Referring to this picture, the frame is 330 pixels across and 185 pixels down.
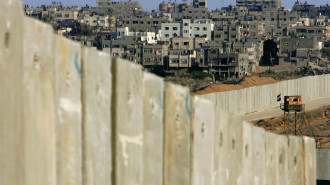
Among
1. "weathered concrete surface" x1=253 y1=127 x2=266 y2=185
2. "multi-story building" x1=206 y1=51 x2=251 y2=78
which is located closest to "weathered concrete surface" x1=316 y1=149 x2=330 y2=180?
"weathered concrete surface" x1=253 y1=127 x2=266 y2=185

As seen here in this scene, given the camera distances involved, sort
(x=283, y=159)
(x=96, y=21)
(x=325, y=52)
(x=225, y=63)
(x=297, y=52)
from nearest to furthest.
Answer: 1. (x=283, y=159)
2. (x=225, y=63)
3. (x=297, y=52)
4. (x=325, y=52)
5. (x=96, y=21)

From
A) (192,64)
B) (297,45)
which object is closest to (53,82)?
(192,64)

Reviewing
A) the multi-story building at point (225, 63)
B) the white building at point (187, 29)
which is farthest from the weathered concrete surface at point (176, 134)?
the white building at point (187, 29)

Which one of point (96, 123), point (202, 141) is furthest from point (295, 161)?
point (96, 123)

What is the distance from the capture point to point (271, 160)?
616 centimetres

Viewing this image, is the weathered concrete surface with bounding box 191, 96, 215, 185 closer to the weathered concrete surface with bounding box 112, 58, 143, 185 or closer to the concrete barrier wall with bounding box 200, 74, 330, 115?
the weathered concrete surface with bounding box 112, 58, 143, 185

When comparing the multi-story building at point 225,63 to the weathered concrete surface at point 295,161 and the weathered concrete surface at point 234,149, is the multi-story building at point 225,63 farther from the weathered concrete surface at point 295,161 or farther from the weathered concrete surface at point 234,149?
the weathered concrete surface at point 234,149

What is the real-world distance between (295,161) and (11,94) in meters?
4.19

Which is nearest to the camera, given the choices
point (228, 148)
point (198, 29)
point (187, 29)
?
point (228, 148)

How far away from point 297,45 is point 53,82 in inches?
4139

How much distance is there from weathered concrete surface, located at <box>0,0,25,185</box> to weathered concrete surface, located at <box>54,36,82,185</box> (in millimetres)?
292

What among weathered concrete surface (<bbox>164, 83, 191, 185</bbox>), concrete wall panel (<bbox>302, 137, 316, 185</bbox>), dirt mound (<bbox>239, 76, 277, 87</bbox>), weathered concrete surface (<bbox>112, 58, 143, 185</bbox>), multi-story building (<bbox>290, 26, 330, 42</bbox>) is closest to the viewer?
weathered concrete surface (<bbox>112, 58, 143, 185</bbox>)

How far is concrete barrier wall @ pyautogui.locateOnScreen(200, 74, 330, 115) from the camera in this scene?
4056 cm

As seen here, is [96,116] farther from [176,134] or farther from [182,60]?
[182,60]
